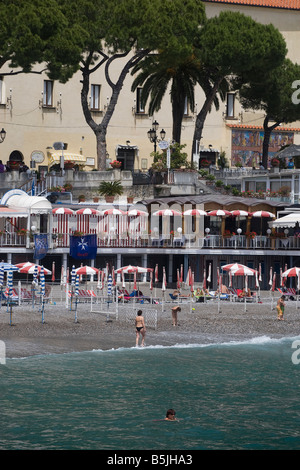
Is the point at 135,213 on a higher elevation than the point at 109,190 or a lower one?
lower

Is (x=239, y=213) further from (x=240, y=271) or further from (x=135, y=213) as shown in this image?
(x=240, y=271)

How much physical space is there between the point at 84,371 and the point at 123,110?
187ft

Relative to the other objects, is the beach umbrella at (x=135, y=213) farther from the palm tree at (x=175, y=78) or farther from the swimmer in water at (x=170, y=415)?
the swimmer in water at (x=170, y=415)

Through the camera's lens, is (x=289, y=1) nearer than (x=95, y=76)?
No

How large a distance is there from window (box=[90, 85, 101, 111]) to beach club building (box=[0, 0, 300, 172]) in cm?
8

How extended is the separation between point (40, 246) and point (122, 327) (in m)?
15.9

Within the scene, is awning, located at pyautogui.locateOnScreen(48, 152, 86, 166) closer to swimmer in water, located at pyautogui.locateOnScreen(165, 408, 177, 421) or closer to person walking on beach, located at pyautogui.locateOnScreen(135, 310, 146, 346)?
person walking on beach, located at pyautogui.locateOnScreen(135, 310, 146, 346)

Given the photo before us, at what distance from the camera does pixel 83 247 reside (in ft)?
228

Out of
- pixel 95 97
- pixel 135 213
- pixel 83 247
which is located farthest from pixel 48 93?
pixel 83 247

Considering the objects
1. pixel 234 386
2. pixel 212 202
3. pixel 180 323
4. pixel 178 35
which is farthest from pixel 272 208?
pixel 234 386

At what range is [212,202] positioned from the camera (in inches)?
2918

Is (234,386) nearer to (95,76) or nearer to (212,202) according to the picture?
(212,202)

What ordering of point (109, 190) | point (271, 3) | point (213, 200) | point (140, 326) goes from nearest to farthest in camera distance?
point (140, 326) < point (213, 200) < point (109, 190) < point (271, 3)

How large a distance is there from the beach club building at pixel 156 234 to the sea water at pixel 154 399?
1983 cm
